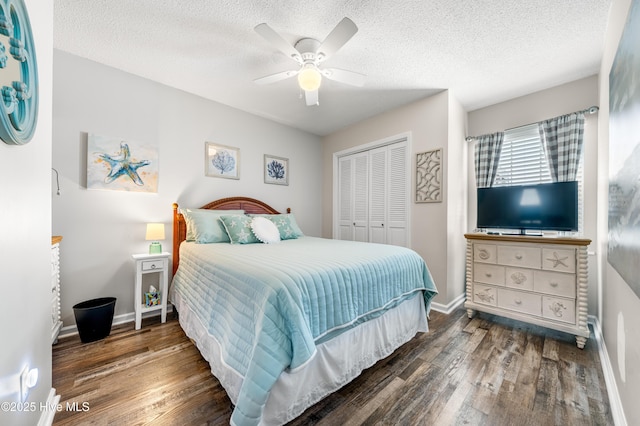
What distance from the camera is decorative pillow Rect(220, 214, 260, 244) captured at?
270 centimetres

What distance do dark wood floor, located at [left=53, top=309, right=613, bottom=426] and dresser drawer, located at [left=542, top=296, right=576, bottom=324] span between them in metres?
0.22

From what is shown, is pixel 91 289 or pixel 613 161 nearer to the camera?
pixel 613 161

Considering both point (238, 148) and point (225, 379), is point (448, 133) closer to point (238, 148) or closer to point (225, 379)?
point (238, 148)

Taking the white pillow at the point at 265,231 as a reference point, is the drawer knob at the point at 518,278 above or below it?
below

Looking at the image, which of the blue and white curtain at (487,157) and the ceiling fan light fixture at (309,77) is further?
the blue and white curtain at (487,157)

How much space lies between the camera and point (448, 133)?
3.02m

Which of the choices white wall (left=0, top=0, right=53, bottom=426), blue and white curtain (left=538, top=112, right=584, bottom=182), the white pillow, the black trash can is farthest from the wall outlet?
blue and white curtain (left=538, top=112, right=584, bottom=182)

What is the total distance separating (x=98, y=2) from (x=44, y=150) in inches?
52.6

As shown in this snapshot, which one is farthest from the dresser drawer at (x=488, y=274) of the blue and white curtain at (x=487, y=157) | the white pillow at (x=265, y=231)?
the white pillow at (x=265, y=231)

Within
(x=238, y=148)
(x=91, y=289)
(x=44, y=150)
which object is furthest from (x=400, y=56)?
(x=91, y=289)

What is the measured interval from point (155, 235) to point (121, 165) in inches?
32.0

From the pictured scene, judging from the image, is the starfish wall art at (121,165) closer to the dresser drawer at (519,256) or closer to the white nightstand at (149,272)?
the white nightstand at (149,272)

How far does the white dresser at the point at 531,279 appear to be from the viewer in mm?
2205

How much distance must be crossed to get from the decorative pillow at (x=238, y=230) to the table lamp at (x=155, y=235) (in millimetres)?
621
